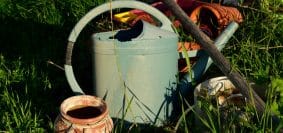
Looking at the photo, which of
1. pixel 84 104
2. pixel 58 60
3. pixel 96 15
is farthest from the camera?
pixel 58 60

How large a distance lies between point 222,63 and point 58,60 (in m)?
1.32

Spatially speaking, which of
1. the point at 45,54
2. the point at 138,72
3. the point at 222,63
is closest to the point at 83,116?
the point at 138,72

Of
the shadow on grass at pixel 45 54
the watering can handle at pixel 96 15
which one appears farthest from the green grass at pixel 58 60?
the watering can handle at pixel 96 15

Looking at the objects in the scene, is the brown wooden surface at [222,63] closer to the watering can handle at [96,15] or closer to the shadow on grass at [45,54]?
the watering can handle at [96,15]

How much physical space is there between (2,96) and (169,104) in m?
0.92

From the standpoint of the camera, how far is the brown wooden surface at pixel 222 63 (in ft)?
7.94

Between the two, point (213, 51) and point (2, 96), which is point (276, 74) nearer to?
point (213, 51)

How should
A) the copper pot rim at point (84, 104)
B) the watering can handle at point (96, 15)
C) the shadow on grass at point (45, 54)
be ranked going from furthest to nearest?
the shadow on grass at point (45, 54)
the watering can handle at point (96, 15)
the copper pot rim at point (84, 104)

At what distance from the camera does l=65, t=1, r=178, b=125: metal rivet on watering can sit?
265 centimetres

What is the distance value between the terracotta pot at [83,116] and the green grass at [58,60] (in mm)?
128

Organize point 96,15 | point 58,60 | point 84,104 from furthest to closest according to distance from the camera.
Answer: point 58,60 < point 96,15 < point 84,104

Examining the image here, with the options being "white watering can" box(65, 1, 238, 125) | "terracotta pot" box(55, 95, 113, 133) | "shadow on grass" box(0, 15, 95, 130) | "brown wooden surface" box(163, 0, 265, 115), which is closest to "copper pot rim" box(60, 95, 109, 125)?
"terracotta pot" box(55, 95, 113, 133)

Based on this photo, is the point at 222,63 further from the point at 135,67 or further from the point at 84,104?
the point at 84,104

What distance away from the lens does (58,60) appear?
3604 millimetres
